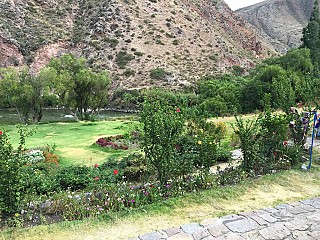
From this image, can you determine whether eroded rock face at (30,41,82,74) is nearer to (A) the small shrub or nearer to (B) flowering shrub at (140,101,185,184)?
(A) the small shrub

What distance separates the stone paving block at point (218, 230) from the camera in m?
4.43

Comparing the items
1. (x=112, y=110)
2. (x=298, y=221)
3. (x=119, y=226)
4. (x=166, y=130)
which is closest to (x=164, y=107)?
(x=166, y=130)

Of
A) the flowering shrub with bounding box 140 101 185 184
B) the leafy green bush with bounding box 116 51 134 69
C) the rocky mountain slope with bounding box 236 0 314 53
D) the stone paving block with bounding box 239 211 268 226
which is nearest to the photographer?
the stone paving block with bounding box 239 211 268 226

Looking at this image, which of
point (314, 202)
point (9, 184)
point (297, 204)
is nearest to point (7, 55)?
point (9, 184)

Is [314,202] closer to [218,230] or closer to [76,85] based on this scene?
[218,230]

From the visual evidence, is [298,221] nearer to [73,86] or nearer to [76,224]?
[76,224]

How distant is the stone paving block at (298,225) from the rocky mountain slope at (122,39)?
37.7 meters

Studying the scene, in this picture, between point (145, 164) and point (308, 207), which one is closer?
point (308, 207)

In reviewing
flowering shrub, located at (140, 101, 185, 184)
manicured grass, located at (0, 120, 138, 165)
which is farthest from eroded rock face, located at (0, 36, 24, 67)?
flowering shrub, located at (140, 101, 185, 184)

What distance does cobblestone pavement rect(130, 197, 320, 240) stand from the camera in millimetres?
4391

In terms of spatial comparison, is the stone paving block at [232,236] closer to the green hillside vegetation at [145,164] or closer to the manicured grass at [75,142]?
the green hillside vegetation at [145,164]

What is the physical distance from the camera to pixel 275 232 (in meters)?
4.51

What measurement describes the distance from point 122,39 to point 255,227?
155 ft

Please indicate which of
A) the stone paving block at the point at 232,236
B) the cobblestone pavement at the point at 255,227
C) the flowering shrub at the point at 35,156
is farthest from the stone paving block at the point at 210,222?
the flowering shrub at the point at 35,156
